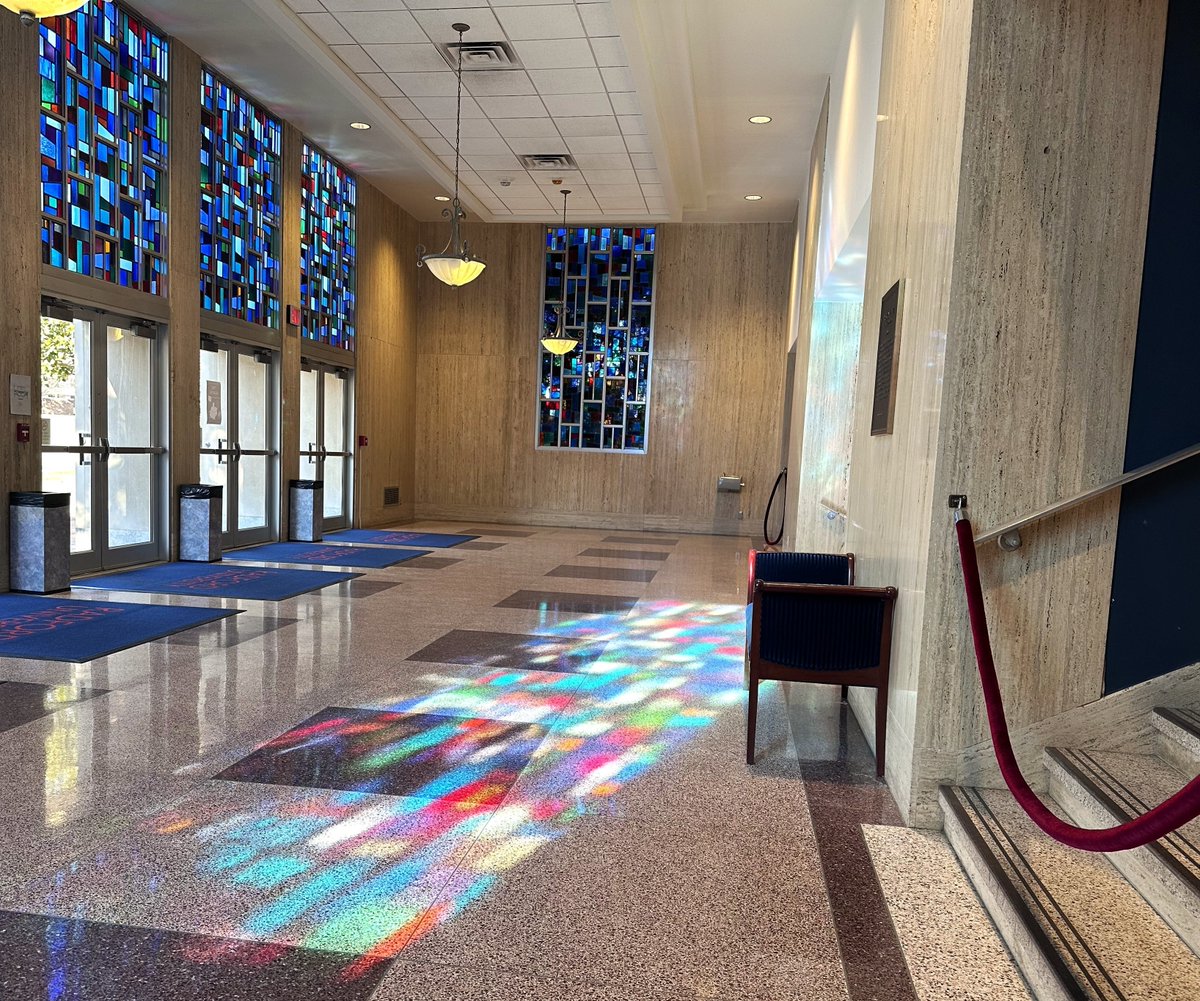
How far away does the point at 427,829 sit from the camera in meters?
2.72

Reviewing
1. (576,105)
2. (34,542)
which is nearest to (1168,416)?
(34,542)

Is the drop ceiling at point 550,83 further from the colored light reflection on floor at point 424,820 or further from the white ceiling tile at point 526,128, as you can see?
the colored light reflection on floor at point 424,820

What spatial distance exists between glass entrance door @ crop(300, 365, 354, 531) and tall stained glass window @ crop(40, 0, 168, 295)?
10.5ft

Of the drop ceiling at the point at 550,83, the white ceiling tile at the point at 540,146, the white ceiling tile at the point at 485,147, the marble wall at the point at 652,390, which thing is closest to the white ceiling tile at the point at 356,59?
the drop ceiling at the point at 550,83

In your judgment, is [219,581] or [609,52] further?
[609,52]

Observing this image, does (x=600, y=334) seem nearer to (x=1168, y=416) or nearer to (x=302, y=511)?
(x=302, y=511)

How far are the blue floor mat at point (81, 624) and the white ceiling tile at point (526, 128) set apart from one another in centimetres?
583

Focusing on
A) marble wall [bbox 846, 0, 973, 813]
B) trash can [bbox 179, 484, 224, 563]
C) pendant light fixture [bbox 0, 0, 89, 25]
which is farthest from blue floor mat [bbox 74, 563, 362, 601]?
marble wall [bbox 846, 0, 973, 813]

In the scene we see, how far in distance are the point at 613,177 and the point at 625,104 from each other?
97.0 inches

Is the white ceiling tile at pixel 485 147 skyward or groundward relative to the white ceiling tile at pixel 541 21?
groundward

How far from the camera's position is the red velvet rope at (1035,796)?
133 centimetres

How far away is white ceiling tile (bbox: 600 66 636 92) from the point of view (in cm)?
764

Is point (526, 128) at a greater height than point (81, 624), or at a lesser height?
greater

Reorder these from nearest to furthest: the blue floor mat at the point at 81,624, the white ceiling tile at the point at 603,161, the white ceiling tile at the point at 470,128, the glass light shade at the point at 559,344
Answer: the blue floor mat at the point at 81,624 → the white ceiling tile at the point at 470,128 → the white ceiling tile at the point at 603,161 → the glass light shade at the point at 559,344
